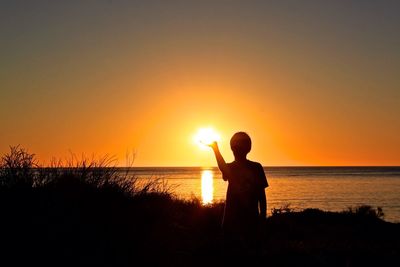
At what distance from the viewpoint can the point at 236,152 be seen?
754 centimetres

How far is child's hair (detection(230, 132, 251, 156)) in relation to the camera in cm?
753

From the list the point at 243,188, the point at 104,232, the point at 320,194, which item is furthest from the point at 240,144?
the point at 320,194

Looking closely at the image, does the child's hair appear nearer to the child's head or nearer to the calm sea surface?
the child's head

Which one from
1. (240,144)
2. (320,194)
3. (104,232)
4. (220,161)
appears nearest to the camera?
(240,144)

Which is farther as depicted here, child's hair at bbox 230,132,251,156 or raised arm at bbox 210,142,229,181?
raised arm at bbox 210,142,229,181

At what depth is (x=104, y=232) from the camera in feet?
27.6

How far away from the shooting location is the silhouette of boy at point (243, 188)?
7.53m

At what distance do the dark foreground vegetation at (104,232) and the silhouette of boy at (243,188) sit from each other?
22cm

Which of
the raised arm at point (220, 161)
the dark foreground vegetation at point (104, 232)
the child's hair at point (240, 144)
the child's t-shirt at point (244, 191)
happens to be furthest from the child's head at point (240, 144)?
the dark foreground vegetation at point (104, 232)

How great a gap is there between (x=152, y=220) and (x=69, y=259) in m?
2.78

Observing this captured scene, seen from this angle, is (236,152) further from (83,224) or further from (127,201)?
(127,201)

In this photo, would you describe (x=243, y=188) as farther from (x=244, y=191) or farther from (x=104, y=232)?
(x=104, y=232)

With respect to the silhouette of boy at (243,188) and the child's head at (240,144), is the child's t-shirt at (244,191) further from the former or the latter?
the child's head at (240,144)

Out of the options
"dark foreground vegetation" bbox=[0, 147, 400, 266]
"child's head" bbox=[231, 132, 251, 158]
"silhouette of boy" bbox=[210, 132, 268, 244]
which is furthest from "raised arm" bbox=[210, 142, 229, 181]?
"dark foreground vegetation" bbox=[0, 147, 400, 266]
